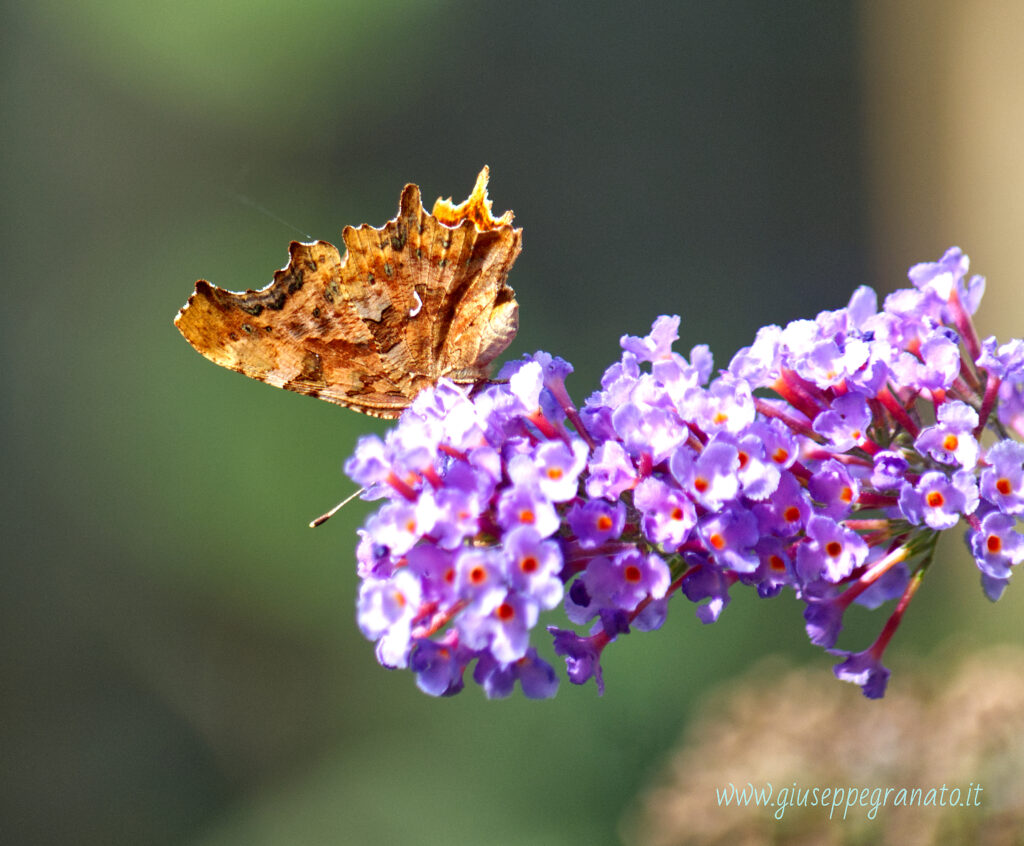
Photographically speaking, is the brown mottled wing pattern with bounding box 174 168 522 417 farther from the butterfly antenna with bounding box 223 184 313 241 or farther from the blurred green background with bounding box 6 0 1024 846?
the blurred green background with bounding box 6 0 1024 846

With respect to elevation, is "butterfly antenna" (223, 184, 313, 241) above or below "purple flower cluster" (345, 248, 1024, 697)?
above

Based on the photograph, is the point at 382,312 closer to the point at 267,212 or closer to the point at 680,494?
the point at 680,494

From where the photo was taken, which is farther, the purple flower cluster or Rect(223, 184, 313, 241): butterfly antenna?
Rect(223, 184, 313, 241): butterfly antenna

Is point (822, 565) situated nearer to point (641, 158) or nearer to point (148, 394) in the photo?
point (148, 394)

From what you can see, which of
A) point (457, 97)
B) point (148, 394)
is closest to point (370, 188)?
point (457, 97)

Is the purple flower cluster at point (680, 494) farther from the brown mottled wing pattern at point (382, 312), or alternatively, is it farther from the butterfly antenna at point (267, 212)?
the butterfly antenna at point (267, 212)

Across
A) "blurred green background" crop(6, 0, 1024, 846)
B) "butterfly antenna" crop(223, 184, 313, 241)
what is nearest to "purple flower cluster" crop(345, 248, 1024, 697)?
"butterfly antenna" crop(223, 184, 313, 241)

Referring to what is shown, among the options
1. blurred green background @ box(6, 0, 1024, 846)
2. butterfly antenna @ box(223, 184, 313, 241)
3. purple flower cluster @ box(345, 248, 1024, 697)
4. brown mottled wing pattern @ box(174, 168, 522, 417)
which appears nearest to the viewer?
purple flower cluster @ box(345, 248, 1024, 697)
